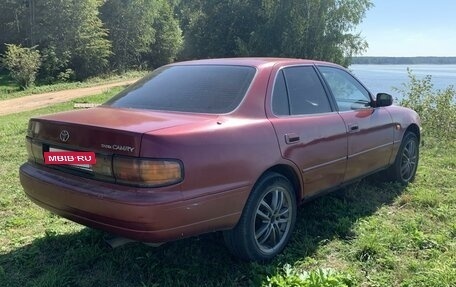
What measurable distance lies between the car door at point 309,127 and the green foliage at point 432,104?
6070 millimetres

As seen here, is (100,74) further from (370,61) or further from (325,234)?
(325,234)

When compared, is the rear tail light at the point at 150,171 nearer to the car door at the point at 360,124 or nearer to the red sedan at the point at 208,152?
the red sedan at the point at 208,152

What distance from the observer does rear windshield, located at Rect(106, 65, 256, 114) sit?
129 inches

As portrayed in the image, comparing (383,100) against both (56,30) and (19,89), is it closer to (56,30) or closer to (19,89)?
(19,89)

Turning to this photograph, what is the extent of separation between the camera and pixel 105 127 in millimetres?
2811

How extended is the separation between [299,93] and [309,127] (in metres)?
0.36

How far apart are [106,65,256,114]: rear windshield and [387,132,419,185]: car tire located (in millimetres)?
2543

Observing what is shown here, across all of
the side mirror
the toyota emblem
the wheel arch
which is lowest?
the wheel arch

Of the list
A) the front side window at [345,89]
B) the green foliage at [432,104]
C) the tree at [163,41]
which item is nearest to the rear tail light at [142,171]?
the front side window at [345,89]

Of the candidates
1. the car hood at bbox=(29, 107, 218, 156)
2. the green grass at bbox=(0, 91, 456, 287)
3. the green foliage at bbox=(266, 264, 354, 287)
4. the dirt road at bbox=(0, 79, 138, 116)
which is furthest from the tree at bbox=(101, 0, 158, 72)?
the green foliage at bbox=(266, 264, 354, 287)

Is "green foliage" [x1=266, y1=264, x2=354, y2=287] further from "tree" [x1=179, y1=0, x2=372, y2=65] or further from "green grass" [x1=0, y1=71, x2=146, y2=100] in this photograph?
"tree" [x1=179, y1=0, x2=372, y2=65]

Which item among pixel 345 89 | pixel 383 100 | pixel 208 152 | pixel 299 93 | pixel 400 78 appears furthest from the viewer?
pixel 400 78

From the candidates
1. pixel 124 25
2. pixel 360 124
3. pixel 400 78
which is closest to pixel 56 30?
pixel 124 25

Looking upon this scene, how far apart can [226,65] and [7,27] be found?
3520cm
